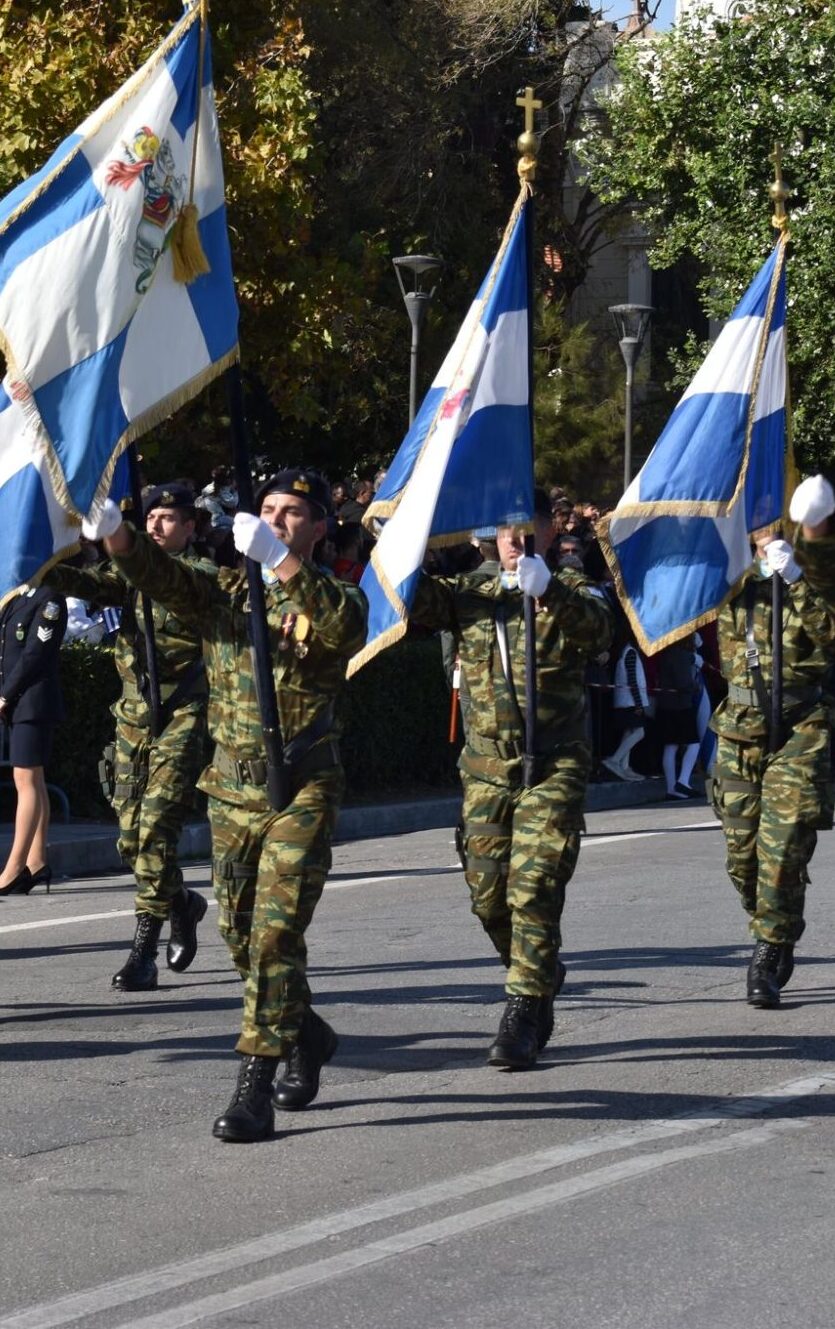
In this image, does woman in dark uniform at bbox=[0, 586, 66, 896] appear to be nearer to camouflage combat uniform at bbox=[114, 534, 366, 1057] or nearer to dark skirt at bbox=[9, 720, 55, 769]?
dark skirt at bbox=[9, 720, 55, 769]

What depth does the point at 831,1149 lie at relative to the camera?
595 cm

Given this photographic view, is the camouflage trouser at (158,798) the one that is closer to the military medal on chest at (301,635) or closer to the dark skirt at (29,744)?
the military medal on chest at (301,635)

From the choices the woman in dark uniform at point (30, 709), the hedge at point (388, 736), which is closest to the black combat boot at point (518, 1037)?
the woman in dark uniform at point (30, 709)

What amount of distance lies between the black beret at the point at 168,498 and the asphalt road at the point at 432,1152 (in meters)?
1.93

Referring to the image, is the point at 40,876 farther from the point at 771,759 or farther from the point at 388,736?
the point at 388,736

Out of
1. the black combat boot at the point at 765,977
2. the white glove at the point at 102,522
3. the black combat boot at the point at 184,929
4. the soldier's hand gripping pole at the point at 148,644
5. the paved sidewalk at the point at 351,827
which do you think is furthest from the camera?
the paved sidewalk at the point at 351,827

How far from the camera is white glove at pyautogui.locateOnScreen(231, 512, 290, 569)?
5.71 m

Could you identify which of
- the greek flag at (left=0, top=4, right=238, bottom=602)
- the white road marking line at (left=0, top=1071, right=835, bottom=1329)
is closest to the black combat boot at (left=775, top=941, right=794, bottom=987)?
the white road marking line at (left=0, top=1071, right=835, bottom=1329)

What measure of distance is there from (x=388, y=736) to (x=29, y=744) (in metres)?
5.48

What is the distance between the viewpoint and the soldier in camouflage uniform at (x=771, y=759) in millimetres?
8062

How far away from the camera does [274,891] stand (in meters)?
6.02

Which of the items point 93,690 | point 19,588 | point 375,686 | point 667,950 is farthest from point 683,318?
point 19,588

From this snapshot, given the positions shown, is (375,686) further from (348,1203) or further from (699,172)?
(699,172)

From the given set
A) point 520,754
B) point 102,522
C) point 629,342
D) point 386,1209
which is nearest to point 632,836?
point 520,754
